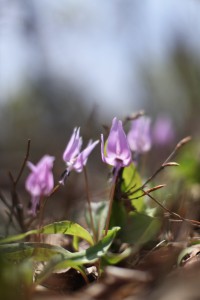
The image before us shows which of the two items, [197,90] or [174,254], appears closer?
[174,254]

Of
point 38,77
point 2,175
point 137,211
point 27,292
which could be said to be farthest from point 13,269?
point 38,77

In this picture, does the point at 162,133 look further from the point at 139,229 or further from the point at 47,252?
the point at 47,252

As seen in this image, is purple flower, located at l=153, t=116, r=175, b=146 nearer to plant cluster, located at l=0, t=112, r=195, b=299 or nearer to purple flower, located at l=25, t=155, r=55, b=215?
plant cluster, located at l=0, t=112, r=195, b=299

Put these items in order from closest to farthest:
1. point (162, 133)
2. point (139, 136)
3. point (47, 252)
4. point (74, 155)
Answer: point (47, 252) < point (74, 155) < point (139, 136) < point (162, 133)

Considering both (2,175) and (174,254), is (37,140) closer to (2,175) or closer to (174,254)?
(2,175)

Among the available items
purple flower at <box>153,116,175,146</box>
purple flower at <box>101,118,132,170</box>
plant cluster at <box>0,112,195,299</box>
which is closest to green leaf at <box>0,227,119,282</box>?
plant cluster at <box>0,112,195,299</box>

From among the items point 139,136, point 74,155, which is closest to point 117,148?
point 74,155
